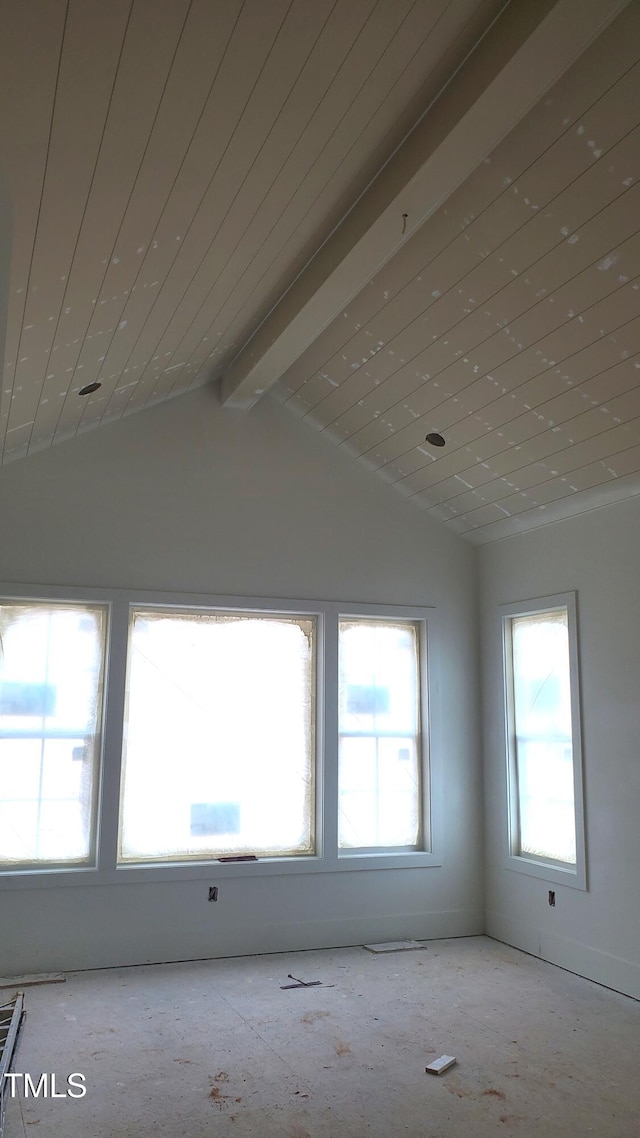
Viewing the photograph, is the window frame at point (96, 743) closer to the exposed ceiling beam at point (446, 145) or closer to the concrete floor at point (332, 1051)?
the concrete floor at point (332, 1051)

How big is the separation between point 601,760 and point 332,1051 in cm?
226

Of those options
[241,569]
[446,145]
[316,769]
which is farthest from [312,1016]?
[446,145]

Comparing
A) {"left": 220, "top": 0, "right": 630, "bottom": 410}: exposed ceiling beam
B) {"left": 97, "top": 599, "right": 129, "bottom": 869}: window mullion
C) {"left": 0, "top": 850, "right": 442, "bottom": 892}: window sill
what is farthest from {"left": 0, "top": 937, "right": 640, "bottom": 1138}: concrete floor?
{"left": 220, "top": 0, "right": 630, "bottom": 410}: exposed ceiling beam

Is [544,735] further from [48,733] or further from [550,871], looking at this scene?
[48,733]

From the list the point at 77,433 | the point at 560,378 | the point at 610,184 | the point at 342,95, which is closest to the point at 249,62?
the point at 342,95

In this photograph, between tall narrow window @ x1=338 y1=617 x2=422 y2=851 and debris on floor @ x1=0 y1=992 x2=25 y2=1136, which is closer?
debris on floor @ x1=0 y1=992 x2=25 y2=1136

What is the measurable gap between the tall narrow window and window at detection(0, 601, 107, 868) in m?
1.71

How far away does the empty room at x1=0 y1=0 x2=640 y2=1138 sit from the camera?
270 centimetres

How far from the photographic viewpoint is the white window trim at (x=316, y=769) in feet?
16.3

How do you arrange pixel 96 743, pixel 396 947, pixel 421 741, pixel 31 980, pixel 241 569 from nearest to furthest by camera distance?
pixel 31 980 < pixel 96 743 < pixel 396 947 < pixel 241 569 < pixel 421 741

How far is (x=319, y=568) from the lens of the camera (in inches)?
230

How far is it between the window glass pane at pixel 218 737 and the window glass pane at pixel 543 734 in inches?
57.7

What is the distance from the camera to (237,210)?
3.23 meters

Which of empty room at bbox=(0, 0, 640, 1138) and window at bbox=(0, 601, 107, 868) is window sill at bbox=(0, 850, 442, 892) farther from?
window at bbox=(0, 601, 107, 868)
